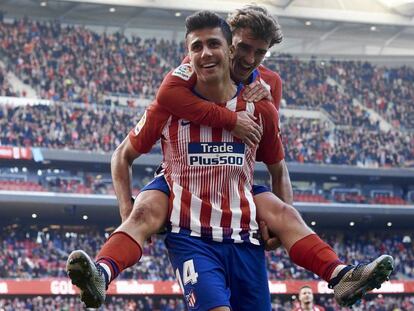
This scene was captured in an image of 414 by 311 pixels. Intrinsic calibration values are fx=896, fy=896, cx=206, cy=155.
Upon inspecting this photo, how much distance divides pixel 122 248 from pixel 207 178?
62 centimetres

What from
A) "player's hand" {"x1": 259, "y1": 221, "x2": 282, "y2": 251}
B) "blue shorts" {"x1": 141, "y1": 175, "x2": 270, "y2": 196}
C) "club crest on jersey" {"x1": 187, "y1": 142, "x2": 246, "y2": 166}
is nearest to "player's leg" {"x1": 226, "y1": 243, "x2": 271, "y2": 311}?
"player's hand" {"x1": 259, "y1": 221, "x2": 282, "y2": 251}

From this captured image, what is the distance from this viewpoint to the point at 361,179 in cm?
4091

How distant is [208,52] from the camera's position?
4.73 m

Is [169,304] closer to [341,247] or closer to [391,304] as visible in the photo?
[391,304]

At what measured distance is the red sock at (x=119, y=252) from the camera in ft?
15.2

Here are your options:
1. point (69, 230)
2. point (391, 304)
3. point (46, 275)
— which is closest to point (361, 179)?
point (391, 304)

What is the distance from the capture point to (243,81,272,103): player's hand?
511 cm

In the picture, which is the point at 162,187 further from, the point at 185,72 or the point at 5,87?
the point at 5,87

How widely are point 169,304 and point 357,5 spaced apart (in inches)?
833

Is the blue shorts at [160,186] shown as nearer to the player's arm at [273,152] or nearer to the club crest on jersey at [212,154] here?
the club crest on jersey at [212,154]

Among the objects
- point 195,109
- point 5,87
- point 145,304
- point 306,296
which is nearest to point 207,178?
point 195,109

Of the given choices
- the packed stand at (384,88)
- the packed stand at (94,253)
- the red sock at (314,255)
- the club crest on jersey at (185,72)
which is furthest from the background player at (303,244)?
the packed stand at (384,88)

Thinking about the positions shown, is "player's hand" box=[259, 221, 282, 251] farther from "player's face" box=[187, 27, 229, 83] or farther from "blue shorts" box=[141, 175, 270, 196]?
"player's face" box=[187, 27, 229, 83]

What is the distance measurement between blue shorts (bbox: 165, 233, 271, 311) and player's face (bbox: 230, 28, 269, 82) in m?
0.99
